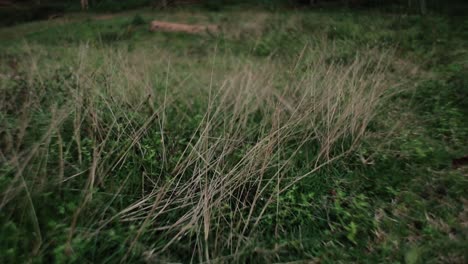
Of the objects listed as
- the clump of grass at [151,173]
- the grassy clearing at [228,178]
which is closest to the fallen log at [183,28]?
the grassy clearing at [228,178]

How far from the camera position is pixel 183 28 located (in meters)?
8.18

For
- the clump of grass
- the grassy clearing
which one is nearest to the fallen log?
the grassy clearing

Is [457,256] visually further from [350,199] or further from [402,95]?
[402,95]

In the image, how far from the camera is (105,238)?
1.66m

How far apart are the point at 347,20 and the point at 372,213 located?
6.38m

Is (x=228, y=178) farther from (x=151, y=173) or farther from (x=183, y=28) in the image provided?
(x=183, y=28)

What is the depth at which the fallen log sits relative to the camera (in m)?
8.04

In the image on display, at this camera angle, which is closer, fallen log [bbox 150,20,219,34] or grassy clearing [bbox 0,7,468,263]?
grassy clearing [bbox 0,7,468,263]

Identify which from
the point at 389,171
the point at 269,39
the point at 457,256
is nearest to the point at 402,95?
the point at 389,171

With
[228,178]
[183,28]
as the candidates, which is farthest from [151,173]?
[183,28]

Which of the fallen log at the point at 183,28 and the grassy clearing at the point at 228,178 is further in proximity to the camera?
the fallen log at the point at 183,28

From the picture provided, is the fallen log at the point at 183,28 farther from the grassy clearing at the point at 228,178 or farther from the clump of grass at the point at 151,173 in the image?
the clump of grass at the point at 151,173

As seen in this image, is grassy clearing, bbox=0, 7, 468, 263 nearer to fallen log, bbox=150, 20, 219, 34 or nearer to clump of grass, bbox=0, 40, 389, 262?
clump of grass, bbox=0, 40, 389, 262

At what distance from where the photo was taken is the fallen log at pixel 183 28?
8.04 meters
